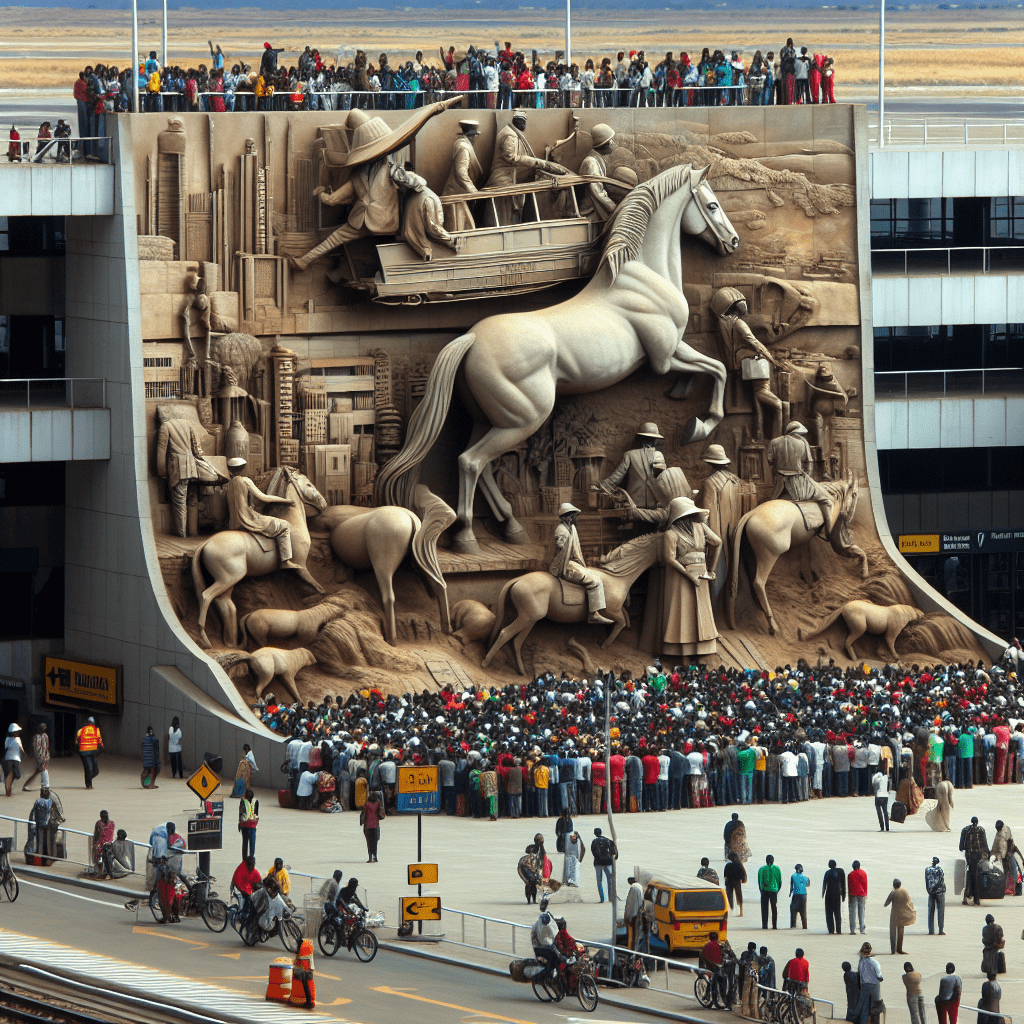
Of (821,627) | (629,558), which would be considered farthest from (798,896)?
(821,627)

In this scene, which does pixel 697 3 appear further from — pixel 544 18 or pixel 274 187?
pixel 274 187

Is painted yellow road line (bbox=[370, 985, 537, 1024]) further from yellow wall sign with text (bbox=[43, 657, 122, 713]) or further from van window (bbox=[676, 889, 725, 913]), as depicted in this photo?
yellow wall sign with text (bbox=[43, 657, 122, 713])

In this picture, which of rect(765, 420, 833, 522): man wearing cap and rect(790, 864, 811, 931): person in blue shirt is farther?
rect(765, 420, 833, 522): man wearing cap

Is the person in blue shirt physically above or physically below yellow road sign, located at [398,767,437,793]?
below

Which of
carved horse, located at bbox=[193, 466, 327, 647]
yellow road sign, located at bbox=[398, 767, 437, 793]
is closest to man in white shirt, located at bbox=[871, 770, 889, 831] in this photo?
yellow road sign, located at bbox=[398, 767, 437, 793]

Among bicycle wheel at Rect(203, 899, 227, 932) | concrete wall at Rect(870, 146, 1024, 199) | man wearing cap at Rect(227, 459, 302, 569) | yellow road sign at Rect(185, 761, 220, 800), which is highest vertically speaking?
concrete wall at Rect(870, 146, 1024, 199)

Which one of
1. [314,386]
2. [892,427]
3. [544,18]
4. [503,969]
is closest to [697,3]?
[544,18]

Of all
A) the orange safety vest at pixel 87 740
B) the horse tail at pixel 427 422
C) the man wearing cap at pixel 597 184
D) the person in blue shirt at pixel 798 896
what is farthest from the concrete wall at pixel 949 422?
the person in blue shirt at pixel 798 896
